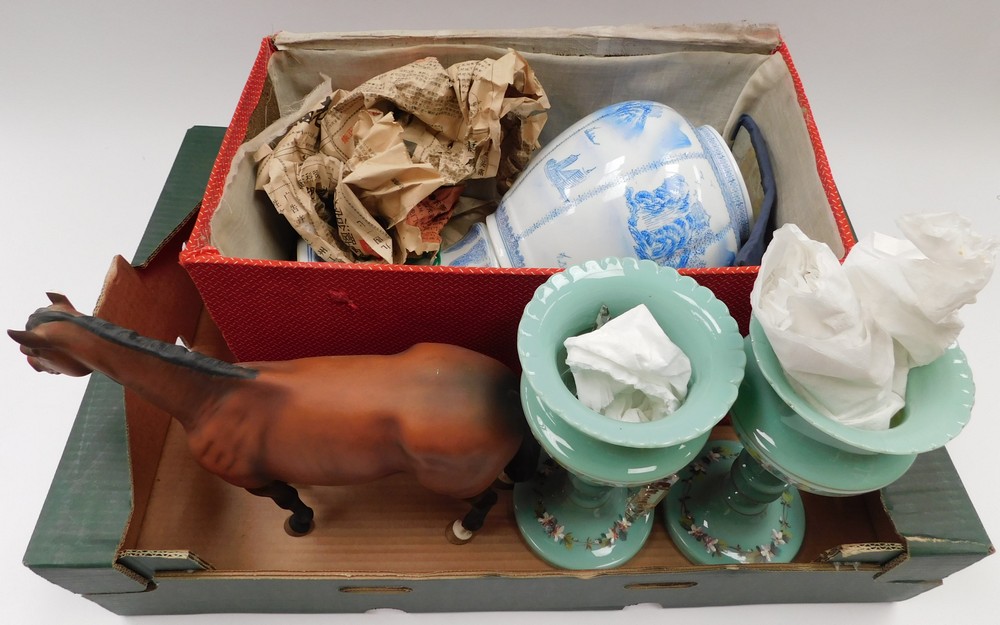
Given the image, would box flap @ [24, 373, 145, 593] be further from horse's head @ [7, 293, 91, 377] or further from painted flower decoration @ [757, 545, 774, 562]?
painted flower decoration @ [757, 545, 774, 562]

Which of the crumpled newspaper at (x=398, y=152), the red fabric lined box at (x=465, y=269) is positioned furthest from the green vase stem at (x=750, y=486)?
the crumpled newspaper at (x=398, y=152)

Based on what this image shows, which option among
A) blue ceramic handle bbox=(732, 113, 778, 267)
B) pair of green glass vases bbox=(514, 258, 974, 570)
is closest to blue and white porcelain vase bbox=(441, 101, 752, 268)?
blue ceramic handle bbox=(732, 113, 778, 267)

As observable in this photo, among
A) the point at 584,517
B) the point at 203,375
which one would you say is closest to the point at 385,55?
the point at 203,375

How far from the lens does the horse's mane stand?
0.47 metres

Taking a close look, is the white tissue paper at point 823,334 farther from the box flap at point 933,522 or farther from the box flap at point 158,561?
the box flap at point 158,561

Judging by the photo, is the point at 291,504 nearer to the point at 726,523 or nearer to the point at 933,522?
the point at 726,523

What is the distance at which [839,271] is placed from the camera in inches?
15.4

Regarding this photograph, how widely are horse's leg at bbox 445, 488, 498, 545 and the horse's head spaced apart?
1.07 feet

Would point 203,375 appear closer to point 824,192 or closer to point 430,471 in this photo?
point 430,471

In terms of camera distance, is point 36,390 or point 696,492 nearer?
point 696,492

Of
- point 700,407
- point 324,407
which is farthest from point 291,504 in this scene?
point 700,407

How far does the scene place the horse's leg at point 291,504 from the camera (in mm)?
570

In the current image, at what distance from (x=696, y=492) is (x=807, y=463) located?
0.71ft

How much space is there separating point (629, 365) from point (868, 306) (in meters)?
0.15
